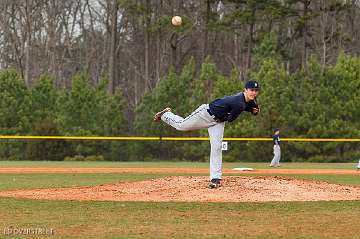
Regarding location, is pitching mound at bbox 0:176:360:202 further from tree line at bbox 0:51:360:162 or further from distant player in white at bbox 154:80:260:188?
tree line at bbox 0:51:360:162

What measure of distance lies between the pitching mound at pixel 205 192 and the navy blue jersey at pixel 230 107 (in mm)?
1251

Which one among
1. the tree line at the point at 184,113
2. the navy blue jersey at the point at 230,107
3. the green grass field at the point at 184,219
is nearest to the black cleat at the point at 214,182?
the navy blue jersey at the point at 230,107

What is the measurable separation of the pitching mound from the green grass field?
0.75m

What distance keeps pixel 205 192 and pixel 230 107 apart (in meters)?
1.45

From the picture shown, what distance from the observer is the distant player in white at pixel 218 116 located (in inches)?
471

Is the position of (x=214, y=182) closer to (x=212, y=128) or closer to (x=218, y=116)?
(x=212, y=128)

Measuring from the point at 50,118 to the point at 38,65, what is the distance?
20.0m

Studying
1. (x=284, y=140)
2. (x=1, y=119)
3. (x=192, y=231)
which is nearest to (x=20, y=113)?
(x=1, y=119)

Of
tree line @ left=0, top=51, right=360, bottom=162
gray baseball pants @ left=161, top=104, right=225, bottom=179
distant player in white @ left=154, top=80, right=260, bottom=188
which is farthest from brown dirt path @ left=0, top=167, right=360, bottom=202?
tree line @ left=0, top=51, right=360, bottom=162

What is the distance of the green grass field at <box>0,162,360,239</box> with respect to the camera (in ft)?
25.5

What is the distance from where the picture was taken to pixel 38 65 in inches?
2400

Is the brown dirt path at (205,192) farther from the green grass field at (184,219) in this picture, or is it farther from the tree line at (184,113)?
the tree line at (184,113)

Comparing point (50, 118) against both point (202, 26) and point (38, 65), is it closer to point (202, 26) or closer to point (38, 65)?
point (202, 26)

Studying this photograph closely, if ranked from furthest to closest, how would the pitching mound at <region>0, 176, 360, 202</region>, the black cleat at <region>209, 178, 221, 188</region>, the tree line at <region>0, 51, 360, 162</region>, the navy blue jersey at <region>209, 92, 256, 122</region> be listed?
the tree line at <region>0, 51, 360, 162</region>
the black cleat at <region>209, 178, 221, 188</region>
the navy blue jersey at <region>209, 92, 256, 122</region>
the pitching mound at <region>0, 176, 360, 202</region>
